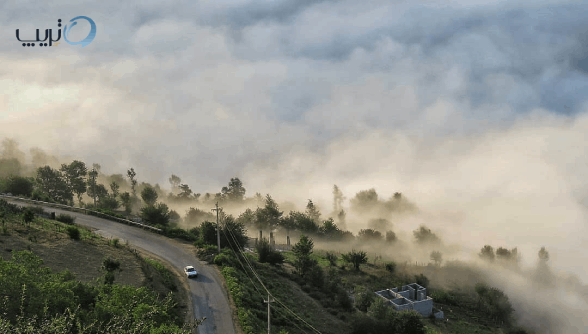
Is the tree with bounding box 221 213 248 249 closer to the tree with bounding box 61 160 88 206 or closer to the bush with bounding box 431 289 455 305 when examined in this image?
the bush with bounding box 431 289 455 305

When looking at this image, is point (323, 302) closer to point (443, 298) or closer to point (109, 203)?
point (443, 298)

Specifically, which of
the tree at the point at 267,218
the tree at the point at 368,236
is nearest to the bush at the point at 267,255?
the tree at the point at 267,218

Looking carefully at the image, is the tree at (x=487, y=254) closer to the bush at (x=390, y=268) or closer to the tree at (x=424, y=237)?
the tree at (x=424, y=237)

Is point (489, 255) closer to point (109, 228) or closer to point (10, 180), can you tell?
point (109, 228)

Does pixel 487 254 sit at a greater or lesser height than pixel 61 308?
lesser

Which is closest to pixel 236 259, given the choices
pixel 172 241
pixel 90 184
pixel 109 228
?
pixel 172 241

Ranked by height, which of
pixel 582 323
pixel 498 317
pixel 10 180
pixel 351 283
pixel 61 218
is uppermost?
pixel 10 180

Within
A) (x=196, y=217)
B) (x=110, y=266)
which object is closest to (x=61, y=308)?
Answer: (x=110, y=266)
